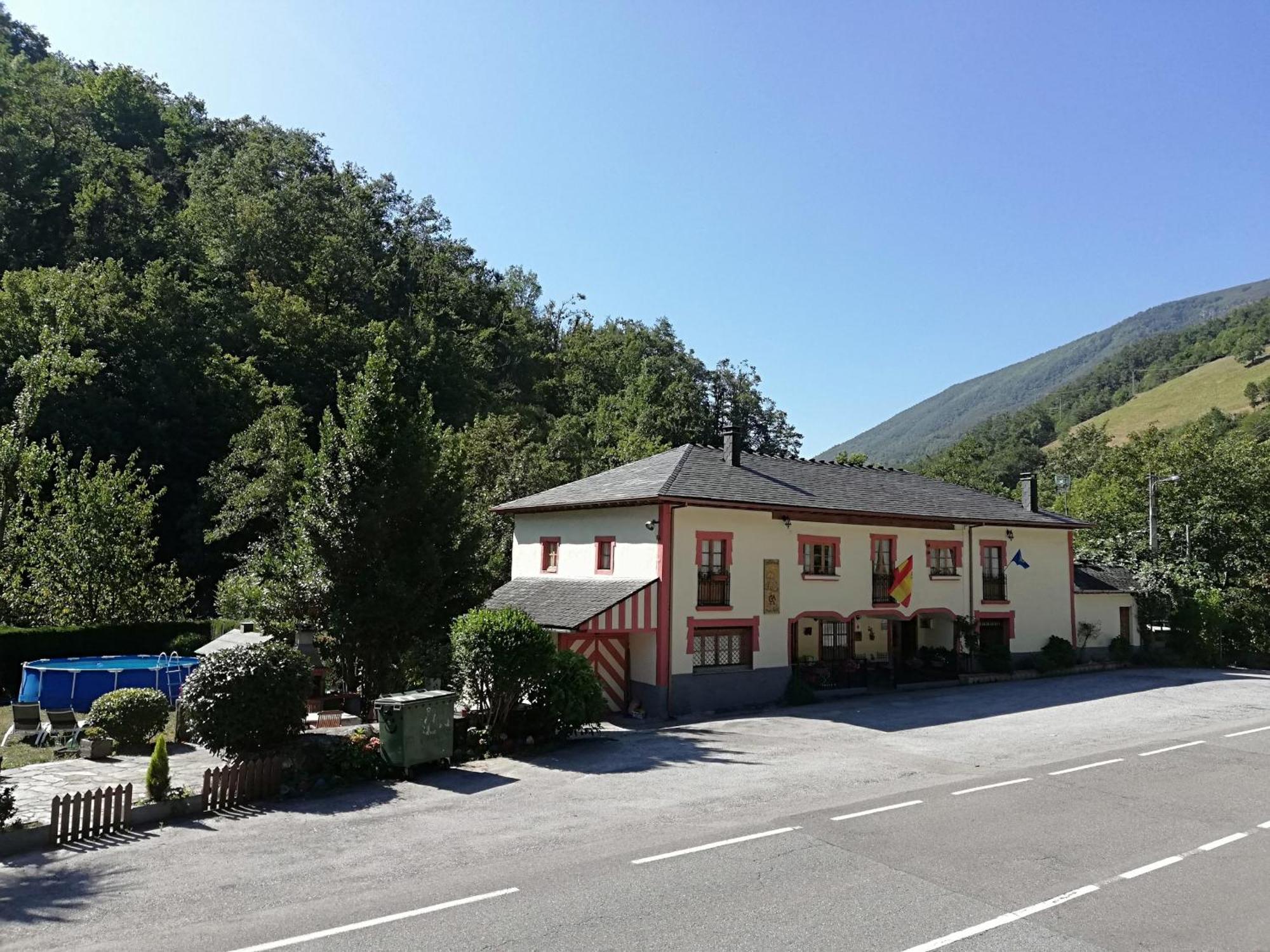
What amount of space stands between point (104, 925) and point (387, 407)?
1294cm

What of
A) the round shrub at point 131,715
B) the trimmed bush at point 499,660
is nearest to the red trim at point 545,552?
the trimmed bush at point 499,660

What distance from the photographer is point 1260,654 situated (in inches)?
1383

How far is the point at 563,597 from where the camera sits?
21.5 m

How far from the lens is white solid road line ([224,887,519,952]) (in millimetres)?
7055

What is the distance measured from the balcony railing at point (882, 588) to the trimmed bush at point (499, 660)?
12150mm

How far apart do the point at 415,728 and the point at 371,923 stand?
20.3 ft

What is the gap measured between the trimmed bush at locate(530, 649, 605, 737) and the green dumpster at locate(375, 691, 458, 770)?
86.0 inches

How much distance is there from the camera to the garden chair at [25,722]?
1619 centimetres

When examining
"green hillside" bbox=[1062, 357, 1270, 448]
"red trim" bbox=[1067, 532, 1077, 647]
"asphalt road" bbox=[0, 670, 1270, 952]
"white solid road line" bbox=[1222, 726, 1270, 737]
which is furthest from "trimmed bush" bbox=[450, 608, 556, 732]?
"green hillside" bbox=[1062, 357, 1270, 448]

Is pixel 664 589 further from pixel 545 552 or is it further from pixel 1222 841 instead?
pixel 1222 841

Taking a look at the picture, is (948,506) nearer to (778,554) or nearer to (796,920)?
(778,554)

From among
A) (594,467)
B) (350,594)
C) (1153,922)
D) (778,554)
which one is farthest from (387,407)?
(594,467)

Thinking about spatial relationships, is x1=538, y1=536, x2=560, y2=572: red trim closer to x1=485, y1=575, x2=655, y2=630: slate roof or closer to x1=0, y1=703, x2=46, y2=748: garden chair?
x1=485, y1=575, x2=655, y2=630: slate roof

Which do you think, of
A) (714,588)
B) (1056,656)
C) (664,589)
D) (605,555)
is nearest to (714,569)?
(714,588)
